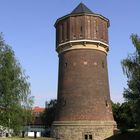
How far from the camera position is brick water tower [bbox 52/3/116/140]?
32.8 m

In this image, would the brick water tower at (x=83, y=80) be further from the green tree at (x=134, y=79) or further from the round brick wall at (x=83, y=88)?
the green tree at (x=134, y=79)

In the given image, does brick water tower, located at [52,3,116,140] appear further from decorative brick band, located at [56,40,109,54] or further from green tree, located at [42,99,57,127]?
green tree, located at [42,99,57,127]

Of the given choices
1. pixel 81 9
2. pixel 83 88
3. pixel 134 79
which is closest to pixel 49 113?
pixel 83 88

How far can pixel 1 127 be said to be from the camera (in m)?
21.2

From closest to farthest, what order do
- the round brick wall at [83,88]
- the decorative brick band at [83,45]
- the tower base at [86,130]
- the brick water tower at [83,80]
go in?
the tower base at [86,130] → the brick water tower at [83,80] → the round brick wall at [83,88] → the decorative brick band at [83,45]

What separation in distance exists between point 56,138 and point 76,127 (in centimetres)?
288

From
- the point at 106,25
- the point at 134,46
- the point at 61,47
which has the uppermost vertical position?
the point at 106,25

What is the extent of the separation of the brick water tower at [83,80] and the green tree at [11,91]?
11506 mm

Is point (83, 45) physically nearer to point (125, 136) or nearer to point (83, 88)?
point (83, 88)

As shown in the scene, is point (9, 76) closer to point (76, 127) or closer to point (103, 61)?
point (76, 127)

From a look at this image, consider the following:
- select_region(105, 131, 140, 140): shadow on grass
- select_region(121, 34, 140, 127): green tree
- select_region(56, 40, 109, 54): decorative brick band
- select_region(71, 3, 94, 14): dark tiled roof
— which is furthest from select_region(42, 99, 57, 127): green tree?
select_region(121, 34, 140, 127): green tree

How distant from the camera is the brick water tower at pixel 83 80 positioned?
3275 centimetres

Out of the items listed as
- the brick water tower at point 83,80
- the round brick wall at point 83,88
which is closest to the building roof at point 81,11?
the brick water tower at point 83,80

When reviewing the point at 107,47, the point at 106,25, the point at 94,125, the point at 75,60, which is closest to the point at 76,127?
the point at 94,125
